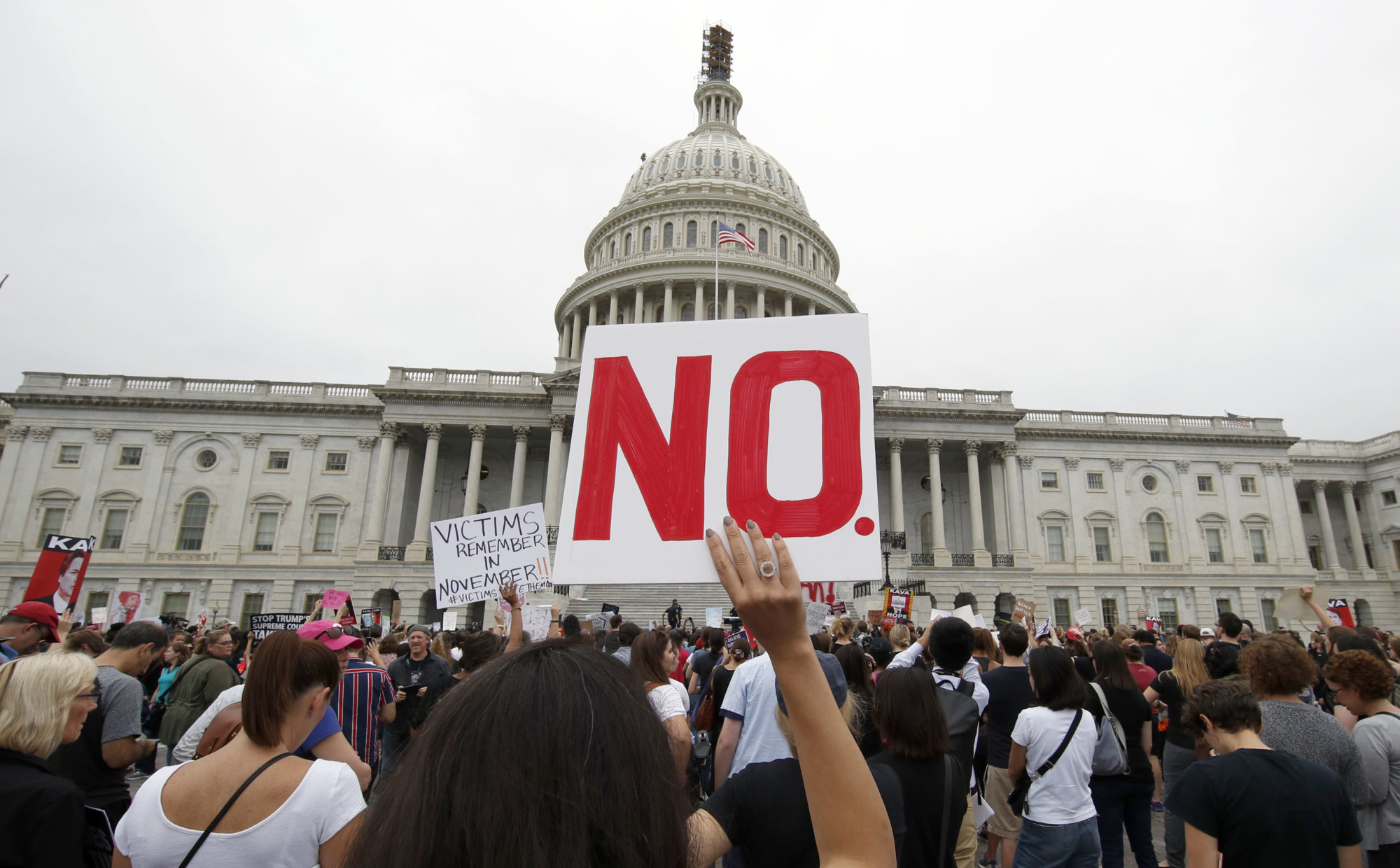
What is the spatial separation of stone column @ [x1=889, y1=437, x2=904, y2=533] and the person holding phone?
34.5 metres

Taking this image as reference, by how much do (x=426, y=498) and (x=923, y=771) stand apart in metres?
37.4

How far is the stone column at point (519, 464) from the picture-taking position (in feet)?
127

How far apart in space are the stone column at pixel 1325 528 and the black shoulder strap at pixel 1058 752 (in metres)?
54.7

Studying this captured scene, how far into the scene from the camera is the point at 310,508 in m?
39.9

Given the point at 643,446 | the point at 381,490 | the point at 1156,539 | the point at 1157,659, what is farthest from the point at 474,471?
the point at 643,446

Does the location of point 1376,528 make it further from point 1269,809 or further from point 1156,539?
point 1269,809

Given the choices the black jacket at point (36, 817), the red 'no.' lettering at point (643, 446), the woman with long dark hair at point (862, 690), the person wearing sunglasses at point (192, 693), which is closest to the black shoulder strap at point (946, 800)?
the woman with long dark hair at point (862, 690)

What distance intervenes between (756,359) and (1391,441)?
62.4m

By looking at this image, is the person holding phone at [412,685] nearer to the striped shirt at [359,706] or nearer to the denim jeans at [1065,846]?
the striped shirt at [359,706]

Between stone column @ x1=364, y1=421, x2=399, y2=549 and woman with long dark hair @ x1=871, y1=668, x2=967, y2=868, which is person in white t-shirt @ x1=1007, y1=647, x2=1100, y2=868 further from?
stone column @ x1=364, y1=421, x2=399, y2=549

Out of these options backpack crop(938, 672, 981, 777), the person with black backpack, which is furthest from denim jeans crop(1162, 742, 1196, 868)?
backpack crop(938, 672, 981, 777)

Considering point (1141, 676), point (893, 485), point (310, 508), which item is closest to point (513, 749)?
point (1141, 676)

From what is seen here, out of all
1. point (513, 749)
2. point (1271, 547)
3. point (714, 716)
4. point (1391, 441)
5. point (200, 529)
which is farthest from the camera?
point (1391, 441)

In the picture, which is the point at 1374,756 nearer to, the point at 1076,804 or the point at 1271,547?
the point at 1076,804
